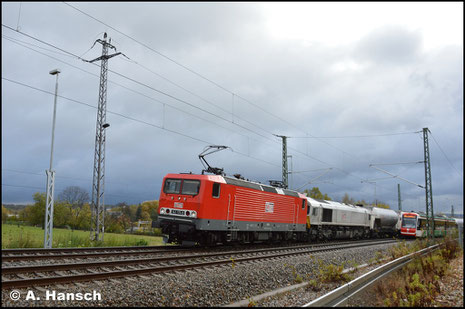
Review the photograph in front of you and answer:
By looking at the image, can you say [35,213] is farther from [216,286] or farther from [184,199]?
[216,286]

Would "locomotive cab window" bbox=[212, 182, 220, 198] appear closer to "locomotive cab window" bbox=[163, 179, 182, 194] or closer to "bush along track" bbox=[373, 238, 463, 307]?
"locomotive cab window" bbox=[163, 179, 182, 194]

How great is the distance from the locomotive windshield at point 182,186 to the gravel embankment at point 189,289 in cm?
541

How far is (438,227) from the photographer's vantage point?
43062 mm

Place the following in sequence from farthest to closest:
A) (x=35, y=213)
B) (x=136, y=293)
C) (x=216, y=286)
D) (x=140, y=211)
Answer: (x=140, y=211) < (x=35, y=213) < (x=216, y=286) < (x=136, y=293)

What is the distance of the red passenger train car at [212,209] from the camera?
17016 millimetres

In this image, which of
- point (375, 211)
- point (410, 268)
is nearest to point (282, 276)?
point (410, 268)

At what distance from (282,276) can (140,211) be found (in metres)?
57.4

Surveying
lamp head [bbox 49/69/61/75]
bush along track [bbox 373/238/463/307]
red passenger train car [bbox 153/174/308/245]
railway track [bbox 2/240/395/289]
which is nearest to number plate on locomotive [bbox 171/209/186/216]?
red passenger train car [bbox 153/174/308/245]

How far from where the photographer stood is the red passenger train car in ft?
55.8

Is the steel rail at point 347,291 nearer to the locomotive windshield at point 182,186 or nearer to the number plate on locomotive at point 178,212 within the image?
the locomotive windshield at point 182,186

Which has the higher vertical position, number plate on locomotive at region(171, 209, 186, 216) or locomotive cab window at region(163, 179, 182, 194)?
locomotive cab window at region(163, 179, 182, 194)

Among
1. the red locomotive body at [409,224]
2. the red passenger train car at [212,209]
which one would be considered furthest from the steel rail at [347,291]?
the red locomotive body at [409,224]

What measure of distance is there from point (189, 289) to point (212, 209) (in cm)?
834

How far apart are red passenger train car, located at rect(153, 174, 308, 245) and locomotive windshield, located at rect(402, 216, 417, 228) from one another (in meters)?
26.7
